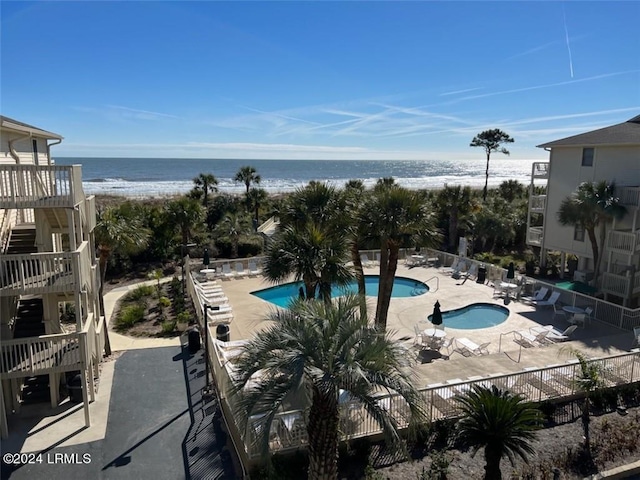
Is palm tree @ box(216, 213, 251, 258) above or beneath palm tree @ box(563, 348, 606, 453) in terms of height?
above

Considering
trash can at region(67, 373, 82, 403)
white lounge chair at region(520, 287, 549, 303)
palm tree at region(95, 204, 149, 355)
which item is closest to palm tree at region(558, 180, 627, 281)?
white lounge chair at region(520, 287, 549, 303)

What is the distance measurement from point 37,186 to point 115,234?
511cm

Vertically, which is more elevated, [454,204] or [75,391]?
[454,204]

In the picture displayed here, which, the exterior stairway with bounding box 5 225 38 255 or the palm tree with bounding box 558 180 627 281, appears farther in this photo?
the palm tree with bounding box 558 180 627 281

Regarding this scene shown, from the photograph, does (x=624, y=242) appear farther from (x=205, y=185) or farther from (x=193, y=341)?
(x=205, y=185)

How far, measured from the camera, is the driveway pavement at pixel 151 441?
9.19 metres

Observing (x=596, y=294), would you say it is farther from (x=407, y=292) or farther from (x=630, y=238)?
(x=407, y=292)

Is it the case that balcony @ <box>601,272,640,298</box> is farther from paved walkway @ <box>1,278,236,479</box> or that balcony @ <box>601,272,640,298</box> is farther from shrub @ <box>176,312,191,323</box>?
shrub @ <box>176,312,191,323</box>

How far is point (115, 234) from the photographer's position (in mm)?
14875

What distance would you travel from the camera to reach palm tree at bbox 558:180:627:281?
1939 cm

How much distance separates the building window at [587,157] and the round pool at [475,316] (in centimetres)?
873

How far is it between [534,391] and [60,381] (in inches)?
514

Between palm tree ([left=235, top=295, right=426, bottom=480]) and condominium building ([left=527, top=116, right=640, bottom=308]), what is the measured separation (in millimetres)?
17202

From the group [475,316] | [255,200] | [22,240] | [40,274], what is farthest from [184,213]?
[475,316]
